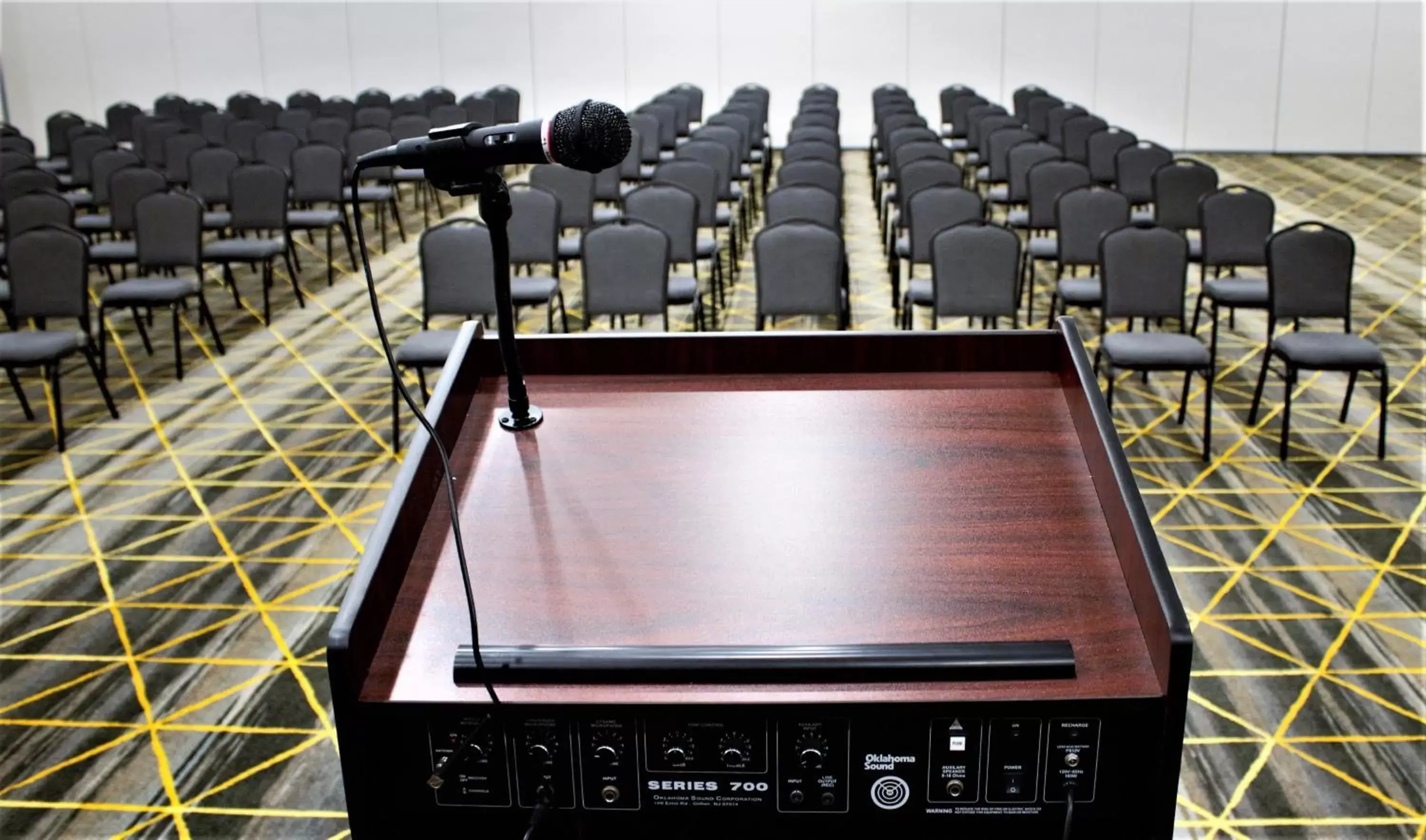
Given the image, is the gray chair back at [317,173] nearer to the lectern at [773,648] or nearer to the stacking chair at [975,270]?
the stacking chair at [975,270]

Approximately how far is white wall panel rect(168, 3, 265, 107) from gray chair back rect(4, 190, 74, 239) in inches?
394

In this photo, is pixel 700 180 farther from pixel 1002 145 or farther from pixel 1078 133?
pixel 1078 133

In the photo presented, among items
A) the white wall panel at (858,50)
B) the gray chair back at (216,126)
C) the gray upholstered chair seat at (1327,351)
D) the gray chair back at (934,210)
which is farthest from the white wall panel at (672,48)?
the gray upholstered chair seat at (1327,351)

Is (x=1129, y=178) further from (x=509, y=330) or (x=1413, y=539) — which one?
(x=509, y=330)

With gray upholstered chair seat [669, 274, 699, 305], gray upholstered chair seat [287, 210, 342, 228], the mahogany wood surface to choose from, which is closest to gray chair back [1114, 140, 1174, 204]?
gray upholstered chair seat [669, 274, 699, 305]

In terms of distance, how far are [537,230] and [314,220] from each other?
9.75 feet

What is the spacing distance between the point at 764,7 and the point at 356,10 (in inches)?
223

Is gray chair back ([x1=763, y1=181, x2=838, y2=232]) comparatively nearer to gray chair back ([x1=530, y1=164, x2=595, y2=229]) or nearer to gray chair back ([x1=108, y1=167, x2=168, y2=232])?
gray chair back ([x1=530, y1=164, x2=595, y2=229])

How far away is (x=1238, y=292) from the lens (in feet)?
23.4

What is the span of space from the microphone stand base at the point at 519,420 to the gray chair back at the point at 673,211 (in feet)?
18.7

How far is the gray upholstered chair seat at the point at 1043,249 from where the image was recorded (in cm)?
823

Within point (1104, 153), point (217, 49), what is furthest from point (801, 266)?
point (217, 49)

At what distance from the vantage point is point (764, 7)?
16.7 meters

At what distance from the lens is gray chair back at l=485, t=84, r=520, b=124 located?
1462cm
